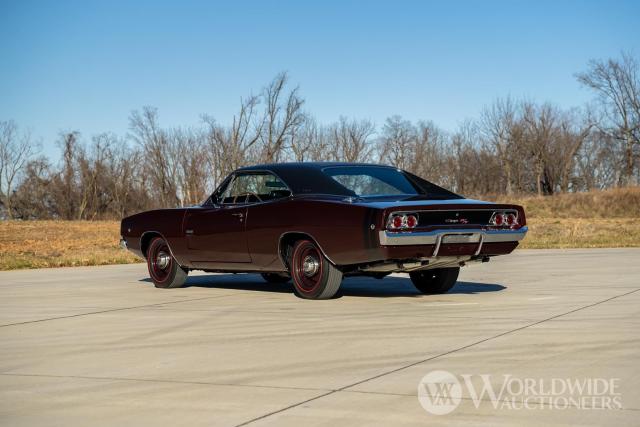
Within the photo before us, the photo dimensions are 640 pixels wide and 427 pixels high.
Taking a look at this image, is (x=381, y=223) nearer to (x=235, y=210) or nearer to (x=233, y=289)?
(x=235, y=210)

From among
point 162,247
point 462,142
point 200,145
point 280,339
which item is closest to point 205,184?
point 200,145

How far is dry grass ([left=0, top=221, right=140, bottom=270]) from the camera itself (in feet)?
61.5

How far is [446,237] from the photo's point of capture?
8.98 metres

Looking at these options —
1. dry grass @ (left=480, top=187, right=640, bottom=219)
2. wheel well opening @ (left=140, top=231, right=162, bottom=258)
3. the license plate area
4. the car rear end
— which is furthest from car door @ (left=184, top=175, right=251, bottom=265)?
dry grass @ (left=480, top=187, right=640, bottom=219)

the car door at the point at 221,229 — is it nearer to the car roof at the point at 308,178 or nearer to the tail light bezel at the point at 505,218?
the car roof at the point at 308,178

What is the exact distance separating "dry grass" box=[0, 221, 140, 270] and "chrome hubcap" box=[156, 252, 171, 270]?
6.63 metres

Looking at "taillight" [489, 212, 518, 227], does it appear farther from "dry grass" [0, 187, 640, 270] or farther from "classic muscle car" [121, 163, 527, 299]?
"dry grass" [0, 187, 640, 270]

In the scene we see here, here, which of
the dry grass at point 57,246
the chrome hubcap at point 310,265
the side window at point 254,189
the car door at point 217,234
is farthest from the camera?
the dry grass at point 57,246

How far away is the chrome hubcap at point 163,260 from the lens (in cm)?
1188

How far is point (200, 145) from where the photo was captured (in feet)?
241

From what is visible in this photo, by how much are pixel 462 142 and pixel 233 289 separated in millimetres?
69869

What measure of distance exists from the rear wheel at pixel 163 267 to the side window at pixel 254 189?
131 centimetres

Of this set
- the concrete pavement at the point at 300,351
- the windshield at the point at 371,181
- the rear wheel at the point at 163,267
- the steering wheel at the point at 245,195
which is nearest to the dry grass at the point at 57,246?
the rear wheel at the point at 163,267

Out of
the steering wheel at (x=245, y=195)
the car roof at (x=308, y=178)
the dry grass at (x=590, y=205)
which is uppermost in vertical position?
the dry grass at (x=590, y=205)
